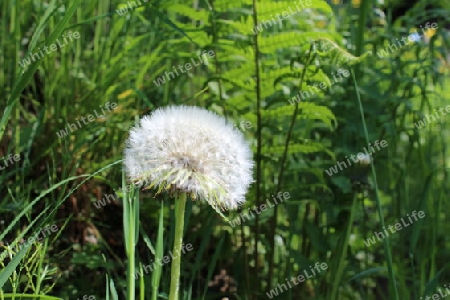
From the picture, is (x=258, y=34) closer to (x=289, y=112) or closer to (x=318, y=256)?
(x=289, y=112)

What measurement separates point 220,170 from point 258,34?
3.24 ft

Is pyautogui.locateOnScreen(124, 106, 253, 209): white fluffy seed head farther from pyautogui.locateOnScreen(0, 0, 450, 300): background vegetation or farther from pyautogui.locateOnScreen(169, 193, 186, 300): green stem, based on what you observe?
pyautogui.locateOnScreen(0, 0, 450, 300): background vegetation

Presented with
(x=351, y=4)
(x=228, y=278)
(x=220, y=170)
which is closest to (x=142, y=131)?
(x=220, y=170)

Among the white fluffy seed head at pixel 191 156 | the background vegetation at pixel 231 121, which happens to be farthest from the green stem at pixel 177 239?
the background vegetation at pixel 231 121

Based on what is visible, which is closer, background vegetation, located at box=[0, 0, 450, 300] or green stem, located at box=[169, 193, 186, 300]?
green stem, located at box=[169, 193, 186, 300]

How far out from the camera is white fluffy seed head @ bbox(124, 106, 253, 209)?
4.51ft

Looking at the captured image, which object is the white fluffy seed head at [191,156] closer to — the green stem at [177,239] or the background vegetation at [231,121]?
the green stem at [177,239]

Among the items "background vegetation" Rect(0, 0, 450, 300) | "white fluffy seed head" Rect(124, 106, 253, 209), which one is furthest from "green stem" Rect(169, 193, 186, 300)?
Result: "background vegetation" Rect(0, 0, 450, 300)

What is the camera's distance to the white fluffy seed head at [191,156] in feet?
4.51

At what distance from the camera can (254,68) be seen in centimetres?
240

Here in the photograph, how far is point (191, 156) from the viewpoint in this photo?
55.6 inches

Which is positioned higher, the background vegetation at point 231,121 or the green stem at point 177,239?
the background vegetation at point 231,121

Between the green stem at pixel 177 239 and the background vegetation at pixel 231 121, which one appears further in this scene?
the background vegetation at pixel 231 121

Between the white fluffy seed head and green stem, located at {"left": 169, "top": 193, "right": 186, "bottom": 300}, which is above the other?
the white fluffy seed head
